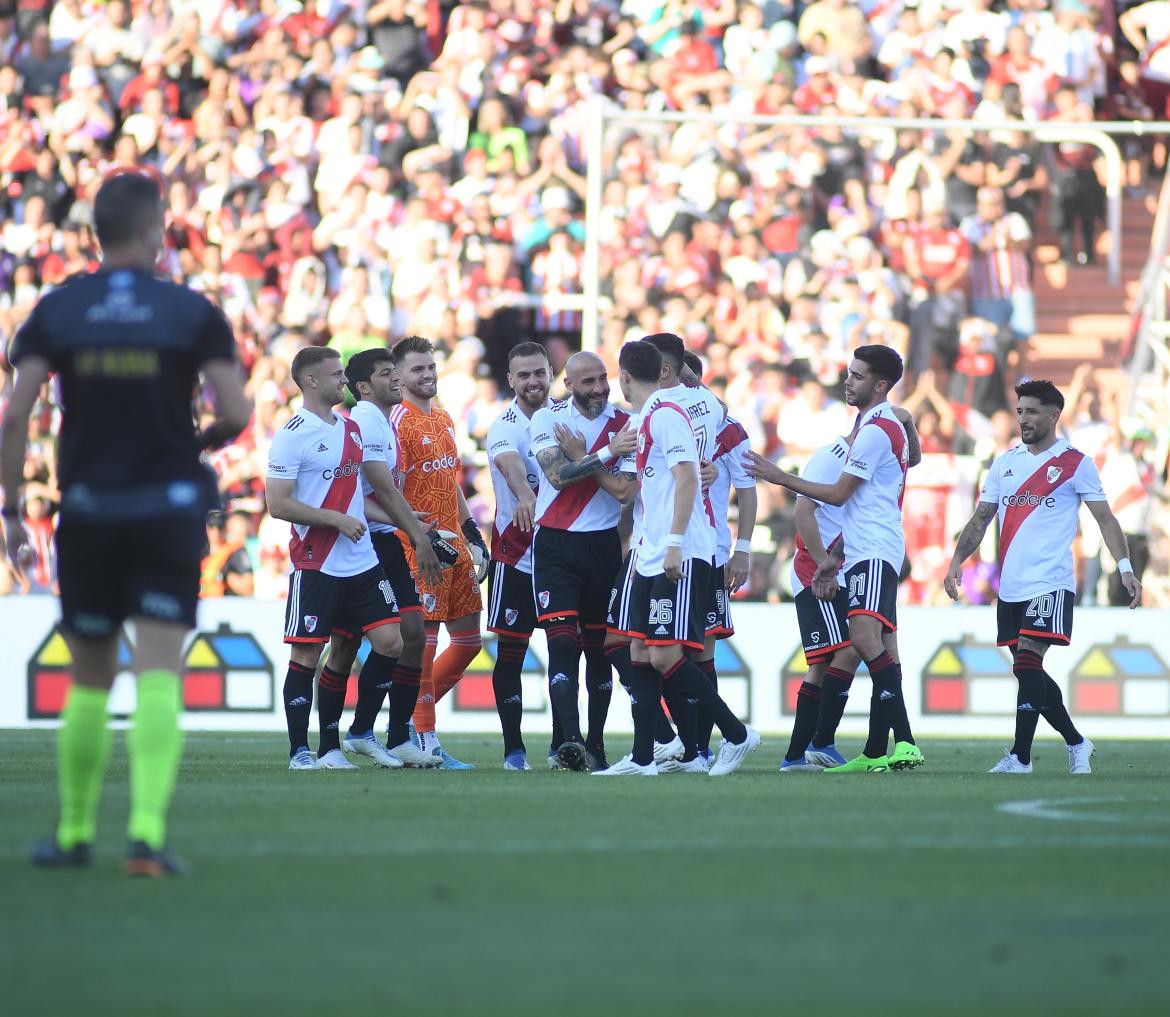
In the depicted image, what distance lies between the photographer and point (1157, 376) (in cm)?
1778

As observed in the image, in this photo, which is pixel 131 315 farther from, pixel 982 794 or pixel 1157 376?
pixel 1157 376

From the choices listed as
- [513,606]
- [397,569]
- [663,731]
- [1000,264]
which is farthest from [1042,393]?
[1000,264]

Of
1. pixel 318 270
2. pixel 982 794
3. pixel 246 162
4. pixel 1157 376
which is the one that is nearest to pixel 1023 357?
pixel 1157 376

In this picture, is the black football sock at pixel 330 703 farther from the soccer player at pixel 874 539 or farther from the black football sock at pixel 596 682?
the soccer player at pixel 874 539

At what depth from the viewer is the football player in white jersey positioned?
35.5 feet

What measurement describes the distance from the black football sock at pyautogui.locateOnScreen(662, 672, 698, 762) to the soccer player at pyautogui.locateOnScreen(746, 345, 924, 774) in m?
0.74

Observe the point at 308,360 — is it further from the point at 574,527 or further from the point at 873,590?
the point at 873,590

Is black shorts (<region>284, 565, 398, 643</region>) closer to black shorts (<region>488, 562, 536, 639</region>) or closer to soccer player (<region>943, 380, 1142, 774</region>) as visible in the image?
black shorts (<region>488, 562, 536, 639</region>)

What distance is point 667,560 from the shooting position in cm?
965

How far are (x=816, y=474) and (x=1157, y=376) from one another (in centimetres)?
741

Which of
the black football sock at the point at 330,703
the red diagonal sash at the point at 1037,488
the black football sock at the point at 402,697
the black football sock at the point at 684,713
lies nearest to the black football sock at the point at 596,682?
the black football sock at the point at 684,713

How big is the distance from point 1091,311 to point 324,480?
369 inches

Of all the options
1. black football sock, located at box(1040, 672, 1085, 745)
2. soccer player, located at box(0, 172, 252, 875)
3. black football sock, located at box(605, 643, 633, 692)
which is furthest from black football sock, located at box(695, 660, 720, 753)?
soccer player, located at box(0, 172, 252, 875)

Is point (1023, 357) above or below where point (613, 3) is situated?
below
